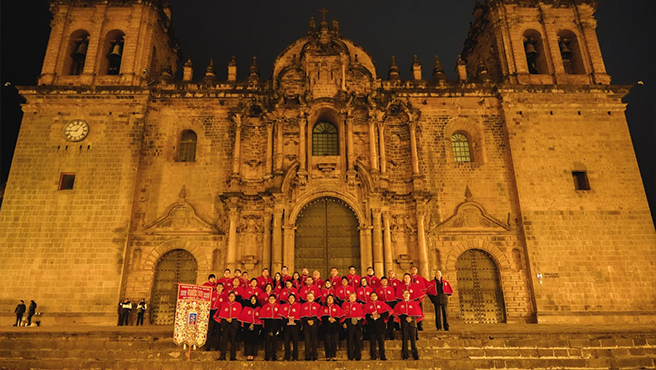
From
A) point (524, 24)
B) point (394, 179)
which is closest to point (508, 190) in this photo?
point (394, 179)

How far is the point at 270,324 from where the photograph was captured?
9.45m

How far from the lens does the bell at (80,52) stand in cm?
1903

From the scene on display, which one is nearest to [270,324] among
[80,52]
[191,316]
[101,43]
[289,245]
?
[191,316]

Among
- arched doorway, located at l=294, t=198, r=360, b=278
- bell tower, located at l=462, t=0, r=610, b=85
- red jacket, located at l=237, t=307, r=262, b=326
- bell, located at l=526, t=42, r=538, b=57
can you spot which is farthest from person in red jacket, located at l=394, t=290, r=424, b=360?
bell, located at l=526, t=42, r=538, b=57

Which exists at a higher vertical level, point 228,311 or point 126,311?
point 126,311

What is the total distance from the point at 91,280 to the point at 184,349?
7762 mm

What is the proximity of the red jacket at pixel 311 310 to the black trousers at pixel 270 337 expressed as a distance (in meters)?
0.69

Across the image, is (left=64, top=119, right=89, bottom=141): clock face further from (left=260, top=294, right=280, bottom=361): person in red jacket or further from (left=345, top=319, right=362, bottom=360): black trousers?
(left=345, top=319, right=362, bottom=360): black trousers

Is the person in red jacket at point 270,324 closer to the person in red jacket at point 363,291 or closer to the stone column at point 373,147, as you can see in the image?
the person in red jacket at point 363,291

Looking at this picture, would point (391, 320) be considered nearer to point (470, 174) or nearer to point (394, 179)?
point (394, 179)

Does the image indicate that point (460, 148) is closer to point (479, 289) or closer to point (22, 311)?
point (479, 289)

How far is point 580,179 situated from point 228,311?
15.1 meters

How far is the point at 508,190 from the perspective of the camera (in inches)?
680

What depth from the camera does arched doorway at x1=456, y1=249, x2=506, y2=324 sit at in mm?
15766
